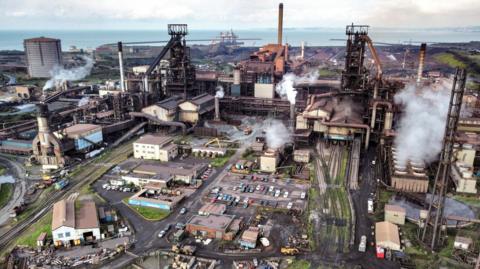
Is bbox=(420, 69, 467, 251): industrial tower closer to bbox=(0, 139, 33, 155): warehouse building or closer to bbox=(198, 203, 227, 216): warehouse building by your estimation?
bbox=(198, 203, 227, 216): warehouse building

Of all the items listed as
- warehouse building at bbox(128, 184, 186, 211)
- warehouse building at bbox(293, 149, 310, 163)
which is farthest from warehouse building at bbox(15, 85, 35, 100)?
warehouse building at bbox(293, 149, 310, 163)

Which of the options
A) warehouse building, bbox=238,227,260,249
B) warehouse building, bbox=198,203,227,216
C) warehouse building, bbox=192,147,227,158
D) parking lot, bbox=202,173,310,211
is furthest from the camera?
warehouse building, bbox=192,147,227,158

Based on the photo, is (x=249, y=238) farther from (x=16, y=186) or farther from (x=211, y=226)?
(x=16, y=186)

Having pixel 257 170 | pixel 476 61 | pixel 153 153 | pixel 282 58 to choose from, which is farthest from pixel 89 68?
pixel 476 61

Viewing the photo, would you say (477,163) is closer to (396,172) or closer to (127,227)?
(396,172)

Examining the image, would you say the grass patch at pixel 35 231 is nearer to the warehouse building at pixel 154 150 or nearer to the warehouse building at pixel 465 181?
the warehouse building at pixel 154 150

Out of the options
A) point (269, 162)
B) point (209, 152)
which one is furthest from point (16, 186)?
point (269, 162)
